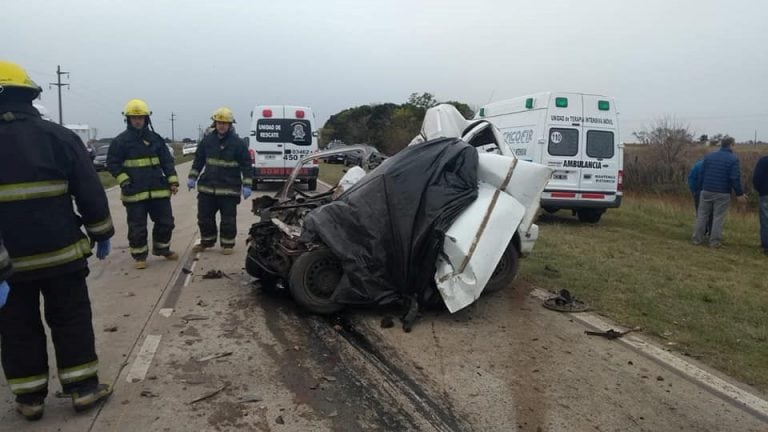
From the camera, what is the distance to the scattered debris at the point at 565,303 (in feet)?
19.0

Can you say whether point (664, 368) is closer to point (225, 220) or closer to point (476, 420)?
point (476, 420)

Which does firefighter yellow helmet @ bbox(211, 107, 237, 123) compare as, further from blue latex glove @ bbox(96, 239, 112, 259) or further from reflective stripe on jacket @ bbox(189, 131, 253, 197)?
blue latex glove @ bbox(96, 239, 112, 259)

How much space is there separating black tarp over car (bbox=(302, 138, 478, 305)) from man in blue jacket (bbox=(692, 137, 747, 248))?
20.4ft

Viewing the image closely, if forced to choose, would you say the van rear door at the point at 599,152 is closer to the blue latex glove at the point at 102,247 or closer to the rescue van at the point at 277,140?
the rescue van at the point at 277,140

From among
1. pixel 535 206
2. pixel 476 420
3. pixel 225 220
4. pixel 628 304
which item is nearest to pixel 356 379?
pixel 476 420

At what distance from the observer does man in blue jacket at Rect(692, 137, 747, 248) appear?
31.8 feet

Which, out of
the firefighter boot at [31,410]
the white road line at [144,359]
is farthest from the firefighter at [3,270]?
the white road line at [144,359]

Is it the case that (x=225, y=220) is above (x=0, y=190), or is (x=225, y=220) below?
below

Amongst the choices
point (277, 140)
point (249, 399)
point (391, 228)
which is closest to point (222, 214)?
point (391, 228)

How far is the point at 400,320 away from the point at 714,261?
223 inches

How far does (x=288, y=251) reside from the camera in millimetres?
5586

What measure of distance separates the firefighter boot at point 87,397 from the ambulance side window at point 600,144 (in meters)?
10.3

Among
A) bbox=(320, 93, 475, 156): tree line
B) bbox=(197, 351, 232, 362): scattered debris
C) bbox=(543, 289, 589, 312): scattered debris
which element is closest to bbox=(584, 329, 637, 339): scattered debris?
bbox=(543, 289, 589, 312): scattered debris

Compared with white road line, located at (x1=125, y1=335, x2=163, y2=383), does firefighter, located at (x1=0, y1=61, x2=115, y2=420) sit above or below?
above
